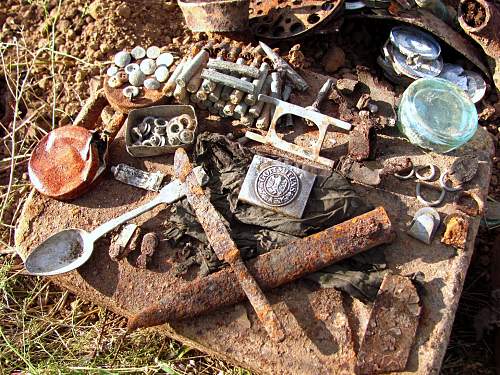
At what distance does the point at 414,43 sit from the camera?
388 cm

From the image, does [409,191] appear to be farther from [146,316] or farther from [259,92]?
[146,316]

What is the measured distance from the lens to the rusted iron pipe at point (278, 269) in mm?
2918

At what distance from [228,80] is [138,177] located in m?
0.85

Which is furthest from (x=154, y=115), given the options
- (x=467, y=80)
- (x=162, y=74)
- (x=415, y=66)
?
(x=467, y=80)

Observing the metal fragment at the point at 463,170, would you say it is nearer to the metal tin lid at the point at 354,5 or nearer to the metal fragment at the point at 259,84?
the metal fragment at the point at 259,84

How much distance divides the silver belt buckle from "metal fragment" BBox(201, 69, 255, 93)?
49cm

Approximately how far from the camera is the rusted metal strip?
282 centimetres

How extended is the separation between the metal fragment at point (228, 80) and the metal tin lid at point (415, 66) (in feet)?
3.97

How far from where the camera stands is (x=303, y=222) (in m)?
3.03

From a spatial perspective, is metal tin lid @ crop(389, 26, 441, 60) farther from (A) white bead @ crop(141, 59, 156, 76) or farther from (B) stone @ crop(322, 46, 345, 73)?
(A) white bead @ crop(141, 59, 156, 76)

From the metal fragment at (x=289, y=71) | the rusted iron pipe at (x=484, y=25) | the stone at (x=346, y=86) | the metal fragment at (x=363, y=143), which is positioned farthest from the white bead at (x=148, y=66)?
the rusted iron pipe at (x=484, y=25)

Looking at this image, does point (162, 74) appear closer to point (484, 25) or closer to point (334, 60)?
point (334, 60)

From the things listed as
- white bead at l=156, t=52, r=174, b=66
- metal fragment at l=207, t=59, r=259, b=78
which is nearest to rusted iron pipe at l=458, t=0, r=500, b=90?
metal fragment at l=207, t=59, r=259, b=78

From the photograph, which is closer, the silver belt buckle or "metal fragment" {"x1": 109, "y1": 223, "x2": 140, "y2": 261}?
the silver belt buckle
